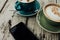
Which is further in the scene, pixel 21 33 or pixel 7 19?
pixel 7 19

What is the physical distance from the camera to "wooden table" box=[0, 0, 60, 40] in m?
0.79

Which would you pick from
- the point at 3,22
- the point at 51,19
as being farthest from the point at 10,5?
the point at 51,19

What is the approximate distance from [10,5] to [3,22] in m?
0.15

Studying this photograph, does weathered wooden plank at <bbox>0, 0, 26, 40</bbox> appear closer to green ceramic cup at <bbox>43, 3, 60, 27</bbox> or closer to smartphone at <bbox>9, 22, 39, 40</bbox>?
smartphone at <bbox>9, 22, 39, 40</bbox>

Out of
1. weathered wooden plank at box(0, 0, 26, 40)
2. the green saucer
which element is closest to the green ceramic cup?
the green saucer

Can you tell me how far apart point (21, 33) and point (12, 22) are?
0.40ft

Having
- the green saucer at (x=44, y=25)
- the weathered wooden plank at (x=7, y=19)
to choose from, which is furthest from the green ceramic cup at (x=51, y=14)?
the weathered wooden plank at (x=7, y=19)

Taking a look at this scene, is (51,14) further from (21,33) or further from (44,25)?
(21,33)

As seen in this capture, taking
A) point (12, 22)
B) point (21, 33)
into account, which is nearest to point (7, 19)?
point (12, 22)

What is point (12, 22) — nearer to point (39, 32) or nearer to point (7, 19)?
point (7, 19)

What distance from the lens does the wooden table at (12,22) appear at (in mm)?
793

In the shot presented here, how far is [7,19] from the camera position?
34.5 inches

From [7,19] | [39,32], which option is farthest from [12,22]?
[39,32]

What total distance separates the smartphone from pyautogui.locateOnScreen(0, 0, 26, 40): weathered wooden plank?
30 mm
